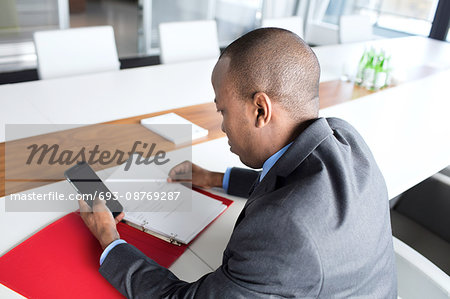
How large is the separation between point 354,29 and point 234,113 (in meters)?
3.64

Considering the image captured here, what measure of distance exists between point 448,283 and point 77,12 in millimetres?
6574

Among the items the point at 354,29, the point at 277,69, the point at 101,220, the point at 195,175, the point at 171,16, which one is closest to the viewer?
the point at 277,69

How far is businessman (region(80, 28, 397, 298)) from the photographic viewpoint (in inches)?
30.7

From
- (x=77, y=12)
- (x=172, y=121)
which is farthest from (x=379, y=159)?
(x=77, y=12)

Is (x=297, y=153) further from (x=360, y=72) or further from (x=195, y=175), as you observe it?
(x=360, y=72)

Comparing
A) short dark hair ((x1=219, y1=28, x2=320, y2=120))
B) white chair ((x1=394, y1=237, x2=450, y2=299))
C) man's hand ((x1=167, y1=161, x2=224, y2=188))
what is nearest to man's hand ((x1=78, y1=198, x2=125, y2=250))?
man's hand ((x1=167, y1=161, x2=224, y2=188))

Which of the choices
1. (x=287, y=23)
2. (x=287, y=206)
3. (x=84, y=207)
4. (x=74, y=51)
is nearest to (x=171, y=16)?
(x=287, y=23)

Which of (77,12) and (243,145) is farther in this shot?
(77,12)

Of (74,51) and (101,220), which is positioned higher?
(74,51)

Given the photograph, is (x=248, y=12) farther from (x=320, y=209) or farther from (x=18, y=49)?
(x=320, y=209)

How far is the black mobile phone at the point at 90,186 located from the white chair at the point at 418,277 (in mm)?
869

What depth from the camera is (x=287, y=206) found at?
0.79 m

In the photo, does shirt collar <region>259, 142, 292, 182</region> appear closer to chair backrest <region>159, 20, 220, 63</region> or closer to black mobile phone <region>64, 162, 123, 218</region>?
black mobile phone <region>64, 162, 123, 218</region>

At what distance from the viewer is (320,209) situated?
797mm
